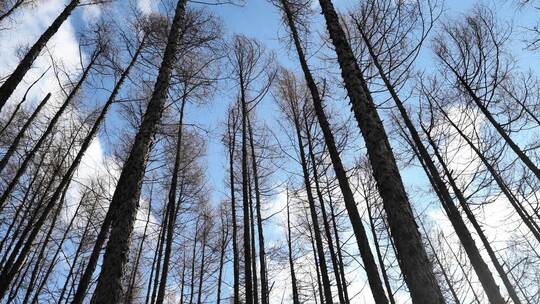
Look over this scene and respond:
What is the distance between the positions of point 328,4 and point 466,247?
5718mm

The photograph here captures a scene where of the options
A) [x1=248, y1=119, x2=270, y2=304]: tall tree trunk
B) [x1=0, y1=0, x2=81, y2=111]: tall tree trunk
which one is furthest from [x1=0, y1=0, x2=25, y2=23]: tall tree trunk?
[x1=248, y1=119, x2=270, y2=304]: tall tree trunk

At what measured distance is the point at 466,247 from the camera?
22.1 ft

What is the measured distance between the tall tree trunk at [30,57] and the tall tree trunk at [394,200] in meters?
6.17

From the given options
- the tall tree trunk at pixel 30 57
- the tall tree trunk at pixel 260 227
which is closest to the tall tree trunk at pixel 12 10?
the tall tree trunk at pixel 30 57

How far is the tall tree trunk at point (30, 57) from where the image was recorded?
5.99 m

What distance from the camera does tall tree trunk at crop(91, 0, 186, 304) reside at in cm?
348

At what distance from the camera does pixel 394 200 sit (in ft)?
10.2

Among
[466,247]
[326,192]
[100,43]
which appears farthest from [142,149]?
[100,43]

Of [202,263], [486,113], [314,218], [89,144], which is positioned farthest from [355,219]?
[202,263]

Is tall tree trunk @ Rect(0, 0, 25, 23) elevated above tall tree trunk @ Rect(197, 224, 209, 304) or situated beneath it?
elevated above

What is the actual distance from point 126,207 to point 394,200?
323cm

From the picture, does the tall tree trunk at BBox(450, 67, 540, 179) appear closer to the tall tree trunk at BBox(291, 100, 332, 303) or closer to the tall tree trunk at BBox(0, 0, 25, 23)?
the tall tree trunk at BBox(291, 100, 332, 303)

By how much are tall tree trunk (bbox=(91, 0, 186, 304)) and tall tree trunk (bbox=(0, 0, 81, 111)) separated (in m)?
3.06

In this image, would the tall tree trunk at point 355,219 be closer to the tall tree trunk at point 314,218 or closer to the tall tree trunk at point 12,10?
the tall tree trunk at point 314,218
